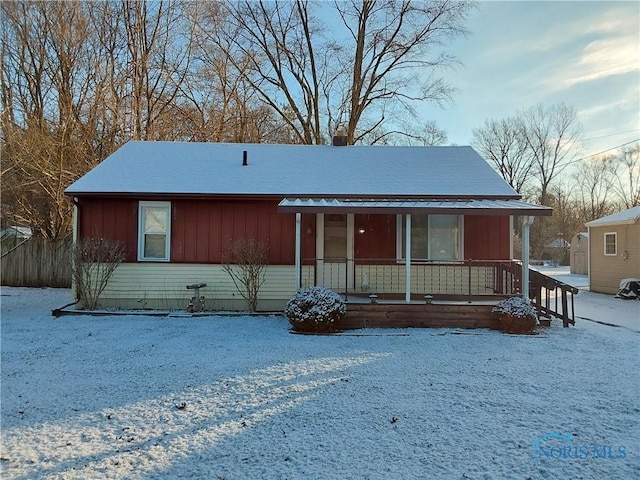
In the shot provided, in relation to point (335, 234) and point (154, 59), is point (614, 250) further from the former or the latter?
point (154, 59)

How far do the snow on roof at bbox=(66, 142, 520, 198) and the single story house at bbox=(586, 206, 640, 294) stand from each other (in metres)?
6.88

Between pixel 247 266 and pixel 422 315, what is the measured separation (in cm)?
402

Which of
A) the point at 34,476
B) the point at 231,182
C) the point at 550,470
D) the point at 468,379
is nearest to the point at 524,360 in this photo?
the point at 468,379

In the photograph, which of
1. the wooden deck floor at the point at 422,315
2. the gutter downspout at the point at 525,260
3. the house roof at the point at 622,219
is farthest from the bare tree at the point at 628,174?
the wooden deck floor at the point at 422,315

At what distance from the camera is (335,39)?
75.3ft

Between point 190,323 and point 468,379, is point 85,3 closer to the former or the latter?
point 190,323

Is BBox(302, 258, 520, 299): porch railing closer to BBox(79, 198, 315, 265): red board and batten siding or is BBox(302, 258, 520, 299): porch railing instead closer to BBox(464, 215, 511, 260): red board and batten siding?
BBox(464, 215, 511, 260): red board and batten siding

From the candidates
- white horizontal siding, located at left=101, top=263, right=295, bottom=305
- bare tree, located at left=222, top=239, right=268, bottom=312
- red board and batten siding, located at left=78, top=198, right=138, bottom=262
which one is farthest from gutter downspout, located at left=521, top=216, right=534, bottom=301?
red board and batten siding, located at left=78, top=198, right=138, bottom=262

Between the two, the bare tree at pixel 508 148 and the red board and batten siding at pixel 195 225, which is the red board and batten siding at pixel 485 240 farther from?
the bare tree at pixel 508 148

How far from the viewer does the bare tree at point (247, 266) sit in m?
9.34

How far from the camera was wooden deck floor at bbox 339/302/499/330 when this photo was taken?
26.7ft

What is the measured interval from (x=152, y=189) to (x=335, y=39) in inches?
687

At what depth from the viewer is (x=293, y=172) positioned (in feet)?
36.0

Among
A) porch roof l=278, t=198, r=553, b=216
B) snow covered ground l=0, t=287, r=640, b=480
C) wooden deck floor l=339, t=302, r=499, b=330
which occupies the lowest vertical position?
snow covered ground l=0, t=287, r=640, b=480
